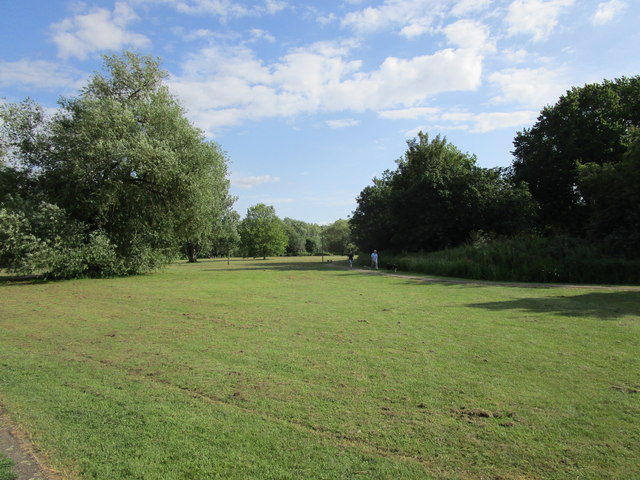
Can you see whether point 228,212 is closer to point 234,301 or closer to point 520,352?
point 234,301

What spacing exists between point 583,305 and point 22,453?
47.2 feet

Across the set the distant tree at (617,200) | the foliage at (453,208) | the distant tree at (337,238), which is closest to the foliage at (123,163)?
the foliage at (453,208)

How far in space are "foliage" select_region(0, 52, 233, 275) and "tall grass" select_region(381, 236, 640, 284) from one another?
17.9 meters

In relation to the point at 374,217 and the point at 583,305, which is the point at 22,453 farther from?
the point at 374,217

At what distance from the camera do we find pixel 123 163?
23953 millimetres

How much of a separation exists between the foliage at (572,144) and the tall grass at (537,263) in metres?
10.5

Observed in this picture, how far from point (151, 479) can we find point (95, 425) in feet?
4.44

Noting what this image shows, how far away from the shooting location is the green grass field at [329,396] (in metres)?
3.62

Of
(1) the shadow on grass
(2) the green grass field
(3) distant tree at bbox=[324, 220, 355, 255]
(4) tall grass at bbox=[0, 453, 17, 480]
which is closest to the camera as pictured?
(4) tall grass at bbox=[0, 453, 17, 480]

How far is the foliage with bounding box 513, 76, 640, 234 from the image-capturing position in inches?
1366

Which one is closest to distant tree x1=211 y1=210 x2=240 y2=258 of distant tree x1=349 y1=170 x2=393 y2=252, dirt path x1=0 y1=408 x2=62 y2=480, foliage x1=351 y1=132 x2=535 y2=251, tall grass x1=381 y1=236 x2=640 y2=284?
distant tree x1=349 y1=170 x2=393 y2=252

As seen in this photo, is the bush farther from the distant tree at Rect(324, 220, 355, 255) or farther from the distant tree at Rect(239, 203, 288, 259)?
the distant tree at Rect(324, 220, 355, 255)

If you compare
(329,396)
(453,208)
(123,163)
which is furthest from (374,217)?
(329,396)

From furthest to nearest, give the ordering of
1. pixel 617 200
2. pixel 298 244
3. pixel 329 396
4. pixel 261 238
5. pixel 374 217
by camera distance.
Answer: pixel 298 244 < pixel 261 238 < pixel 374 217 < pixel 617 200 < pixel 329 396
